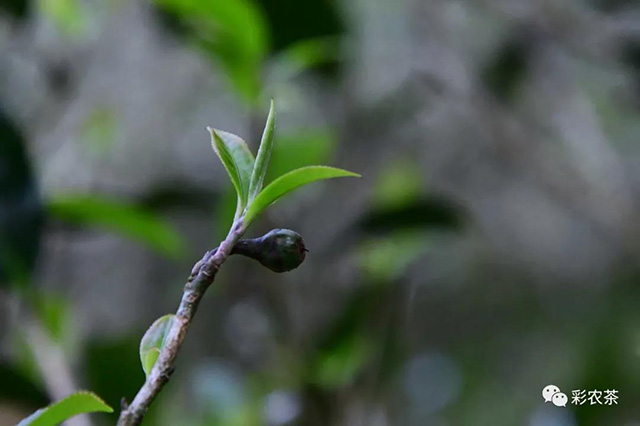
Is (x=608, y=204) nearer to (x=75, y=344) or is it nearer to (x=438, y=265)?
(x=438, y=265)

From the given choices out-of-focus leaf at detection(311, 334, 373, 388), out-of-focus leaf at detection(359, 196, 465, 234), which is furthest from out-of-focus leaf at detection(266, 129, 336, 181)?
out-of-focus leaf at detection(311, 334, 373, 388)

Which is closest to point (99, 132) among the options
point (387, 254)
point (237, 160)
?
point (387, 254)

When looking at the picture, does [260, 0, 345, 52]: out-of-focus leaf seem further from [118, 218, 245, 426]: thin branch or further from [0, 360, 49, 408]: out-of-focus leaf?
[118, 218, 245, 426]: thin branch

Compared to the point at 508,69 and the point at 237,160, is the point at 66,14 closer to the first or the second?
the point at 508,69

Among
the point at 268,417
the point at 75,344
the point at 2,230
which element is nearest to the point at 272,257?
the point at 2,230

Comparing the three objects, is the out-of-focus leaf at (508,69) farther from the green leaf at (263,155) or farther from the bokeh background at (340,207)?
the green leaf at (263,155)

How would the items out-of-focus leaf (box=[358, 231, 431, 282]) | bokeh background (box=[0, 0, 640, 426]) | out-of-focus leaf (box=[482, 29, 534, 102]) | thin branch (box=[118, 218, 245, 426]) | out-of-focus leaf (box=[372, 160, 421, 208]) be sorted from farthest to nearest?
out-of-focus leaf (box=[482, 29, 534, 102])
out-of-focus leaf (box=[372, 160, 421, 208])
out-of-focus leaf (box=[358, 231, 431, 282])
bokeh background (box=[0, 0, 640, 426])
thin branch (box=[118, 218, 245, 426])
